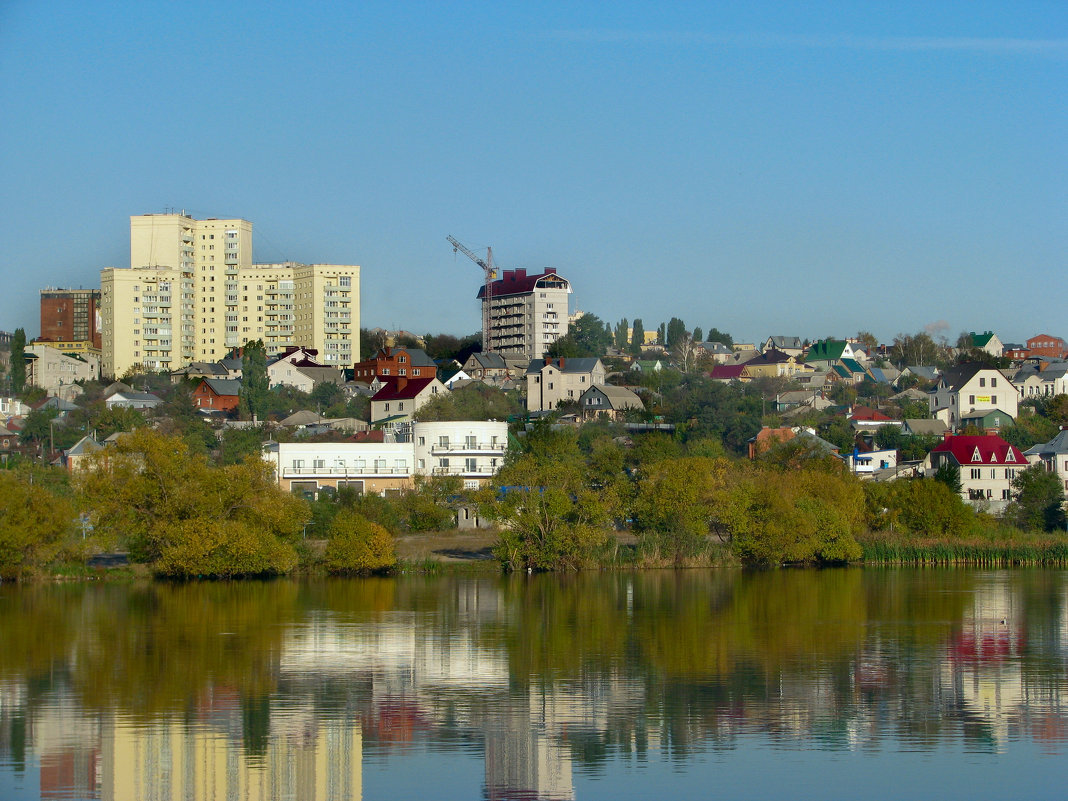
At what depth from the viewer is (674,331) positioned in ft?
487

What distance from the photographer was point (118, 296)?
109 m

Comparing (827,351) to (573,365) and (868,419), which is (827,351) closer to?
(573,365)

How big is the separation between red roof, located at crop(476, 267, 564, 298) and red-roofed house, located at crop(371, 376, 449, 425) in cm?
3682

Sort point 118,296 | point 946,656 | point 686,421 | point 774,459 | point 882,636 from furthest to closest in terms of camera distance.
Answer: point 118,296, point 686,421, point 774,459, point 882,636, point 946,656

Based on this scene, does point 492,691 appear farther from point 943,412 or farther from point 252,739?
point 943,412

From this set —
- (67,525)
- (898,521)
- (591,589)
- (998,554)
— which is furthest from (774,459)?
(67,525)

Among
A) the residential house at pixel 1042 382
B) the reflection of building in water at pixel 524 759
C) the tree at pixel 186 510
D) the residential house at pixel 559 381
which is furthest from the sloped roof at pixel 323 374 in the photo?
the reflection of building in water at pixel 524 759

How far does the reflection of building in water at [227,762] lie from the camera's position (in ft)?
52.5

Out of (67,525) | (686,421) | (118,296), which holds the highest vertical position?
(118,296)

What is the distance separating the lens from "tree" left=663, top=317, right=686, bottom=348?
14688cm

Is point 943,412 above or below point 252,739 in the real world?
above

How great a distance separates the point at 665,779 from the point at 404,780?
3.27 metres

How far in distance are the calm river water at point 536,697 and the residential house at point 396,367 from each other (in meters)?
66.1

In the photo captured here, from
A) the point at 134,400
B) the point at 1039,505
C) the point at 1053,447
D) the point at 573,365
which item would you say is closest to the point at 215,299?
the point at 134,400
